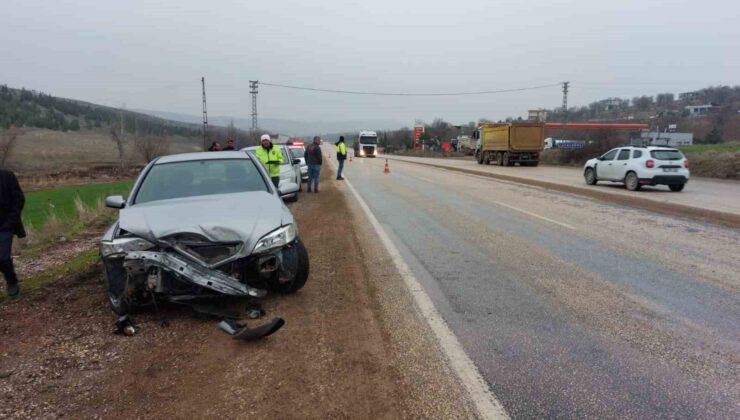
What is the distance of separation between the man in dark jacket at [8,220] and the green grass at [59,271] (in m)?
0.22

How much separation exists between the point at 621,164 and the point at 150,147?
159ft

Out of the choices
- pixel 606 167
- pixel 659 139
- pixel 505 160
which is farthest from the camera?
pixel 659 139

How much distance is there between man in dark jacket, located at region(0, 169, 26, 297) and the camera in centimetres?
558

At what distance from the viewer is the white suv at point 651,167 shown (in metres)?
17.9

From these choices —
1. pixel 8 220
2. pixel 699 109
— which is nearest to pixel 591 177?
pixel 8 220

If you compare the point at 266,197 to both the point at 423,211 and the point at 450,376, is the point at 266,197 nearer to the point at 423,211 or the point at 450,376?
the point at 450,376

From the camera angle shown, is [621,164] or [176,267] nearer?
[176,267]

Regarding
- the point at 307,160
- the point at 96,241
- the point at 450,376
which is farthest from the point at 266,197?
the point at 307,160

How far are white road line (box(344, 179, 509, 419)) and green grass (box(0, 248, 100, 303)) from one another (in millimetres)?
4478

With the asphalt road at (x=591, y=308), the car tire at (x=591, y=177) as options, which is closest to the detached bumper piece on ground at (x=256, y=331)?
the asphalt road at (x=591, y=308)

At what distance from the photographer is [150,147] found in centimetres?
5381

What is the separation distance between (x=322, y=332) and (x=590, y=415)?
2228mm

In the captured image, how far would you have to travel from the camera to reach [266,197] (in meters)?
5.77

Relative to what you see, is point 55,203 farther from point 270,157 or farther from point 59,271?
point 59,271
